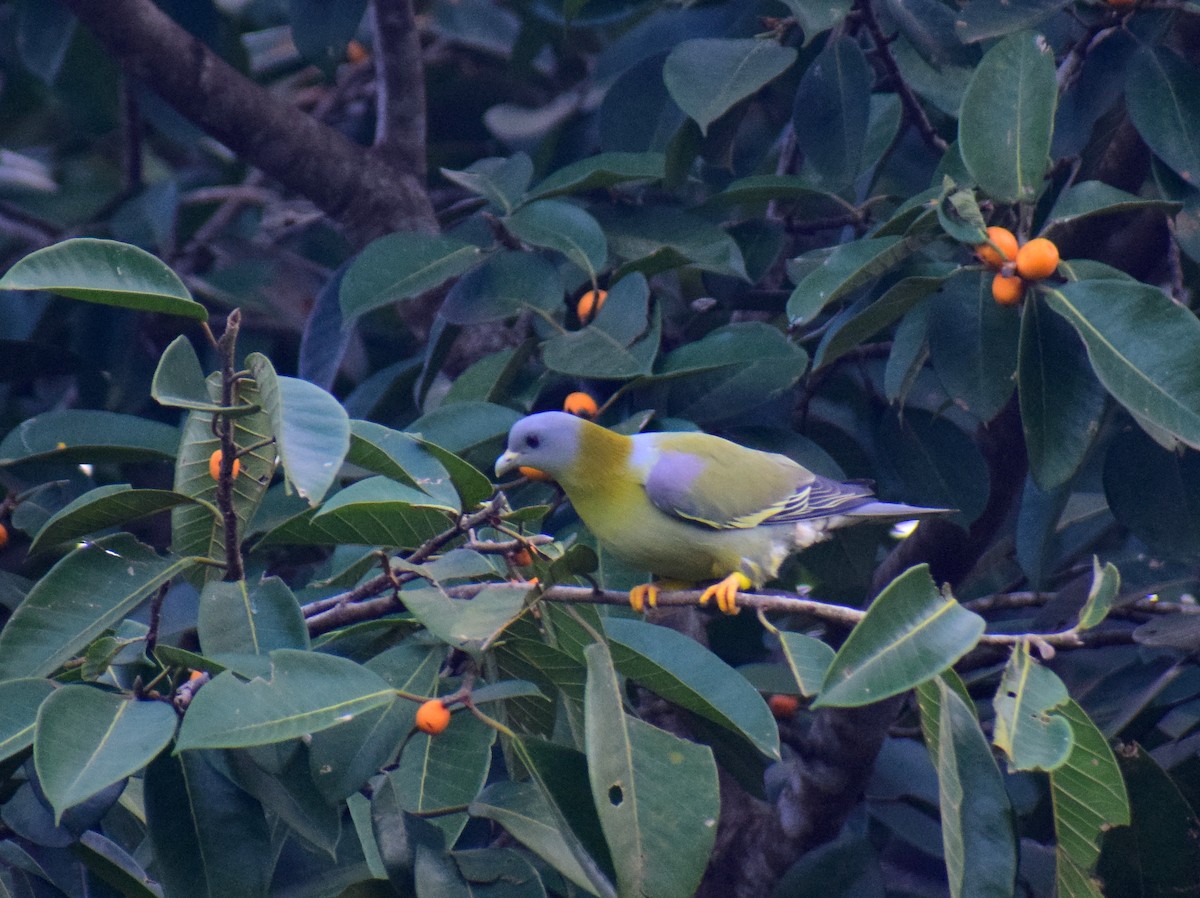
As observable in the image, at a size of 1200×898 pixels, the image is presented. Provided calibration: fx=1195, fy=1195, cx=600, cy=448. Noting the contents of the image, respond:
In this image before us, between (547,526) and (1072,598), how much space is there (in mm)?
1335

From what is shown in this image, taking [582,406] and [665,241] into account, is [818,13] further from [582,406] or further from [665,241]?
[582,406]

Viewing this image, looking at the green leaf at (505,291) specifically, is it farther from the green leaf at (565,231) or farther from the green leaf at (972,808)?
the green leaf at (972,808)

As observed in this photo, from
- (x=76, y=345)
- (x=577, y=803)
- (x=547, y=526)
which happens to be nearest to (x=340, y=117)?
(x=76, y=345)

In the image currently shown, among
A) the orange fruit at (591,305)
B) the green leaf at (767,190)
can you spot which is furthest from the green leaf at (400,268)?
the green leaf at (767,190)

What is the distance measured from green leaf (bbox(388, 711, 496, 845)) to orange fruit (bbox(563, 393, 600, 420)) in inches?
43.4

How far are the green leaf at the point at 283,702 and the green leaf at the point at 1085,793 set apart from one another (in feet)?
3.30

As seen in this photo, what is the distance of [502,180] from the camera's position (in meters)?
3.09

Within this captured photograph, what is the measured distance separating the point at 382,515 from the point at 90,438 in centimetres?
95

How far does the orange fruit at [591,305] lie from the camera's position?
9.70 feet

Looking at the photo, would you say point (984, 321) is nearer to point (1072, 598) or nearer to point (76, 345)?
point (1072, 598)

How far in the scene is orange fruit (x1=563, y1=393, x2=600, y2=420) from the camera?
2949mm

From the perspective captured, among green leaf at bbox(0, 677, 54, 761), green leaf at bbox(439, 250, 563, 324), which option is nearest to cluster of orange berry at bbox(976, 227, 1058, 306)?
green leaf at bbox(439, 250, 563, 324)

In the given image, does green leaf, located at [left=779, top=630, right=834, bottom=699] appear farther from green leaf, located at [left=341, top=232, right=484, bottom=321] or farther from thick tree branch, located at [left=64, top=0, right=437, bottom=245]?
thick tree branch, located at [left=64, top=0, right=437, bottom=245]

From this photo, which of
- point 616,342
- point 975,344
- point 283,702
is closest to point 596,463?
point 616,342
